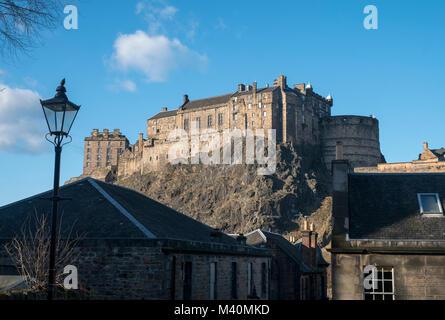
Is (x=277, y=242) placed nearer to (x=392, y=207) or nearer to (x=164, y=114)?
(x=392, y=207)

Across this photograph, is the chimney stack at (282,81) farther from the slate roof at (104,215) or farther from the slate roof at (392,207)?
the slate roof at (104,215)

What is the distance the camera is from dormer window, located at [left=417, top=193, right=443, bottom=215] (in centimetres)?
1875

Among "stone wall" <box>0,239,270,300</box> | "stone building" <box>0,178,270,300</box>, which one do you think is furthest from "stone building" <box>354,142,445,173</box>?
"stone wall" <box>0,239,270,300</box>

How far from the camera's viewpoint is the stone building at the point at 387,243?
17.1 m

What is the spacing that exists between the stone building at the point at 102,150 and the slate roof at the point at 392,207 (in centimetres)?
11189

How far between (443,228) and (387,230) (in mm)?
2050

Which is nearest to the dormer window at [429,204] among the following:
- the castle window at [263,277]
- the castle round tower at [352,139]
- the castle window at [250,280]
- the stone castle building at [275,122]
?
the castle window at [250,280]

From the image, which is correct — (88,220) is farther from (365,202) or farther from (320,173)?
(320,173)

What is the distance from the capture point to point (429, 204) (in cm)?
1927

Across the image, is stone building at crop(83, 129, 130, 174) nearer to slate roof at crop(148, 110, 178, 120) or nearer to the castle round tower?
slate roof at crop(148, 110, 178, 120)

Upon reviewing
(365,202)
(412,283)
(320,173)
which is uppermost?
(320,173)

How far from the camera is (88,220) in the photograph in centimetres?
1809

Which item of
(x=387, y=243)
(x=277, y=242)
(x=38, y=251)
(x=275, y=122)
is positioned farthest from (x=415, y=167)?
(x=38, y=251)
